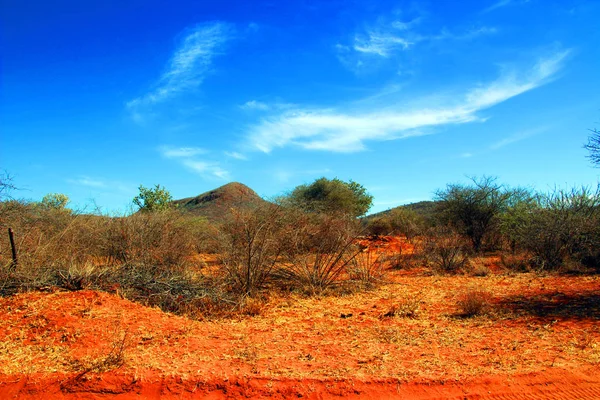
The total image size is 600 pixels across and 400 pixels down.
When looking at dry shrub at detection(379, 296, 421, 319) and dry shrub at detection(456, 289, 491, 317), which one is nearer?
dry shrub at detection(456, 289, 491, 317)

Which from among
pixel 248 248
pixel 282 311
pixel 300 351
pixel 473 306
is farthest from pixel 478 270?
pixel 300 351

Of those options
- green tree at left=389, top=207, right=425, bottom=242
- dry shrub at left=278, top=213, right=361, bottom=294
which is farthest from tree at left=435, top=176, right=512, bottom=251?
dry shrub at left=278, top=213, right=361, bottom=294

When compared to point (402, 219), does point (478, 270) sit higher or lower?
lower

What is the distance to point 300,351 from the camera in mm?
5984

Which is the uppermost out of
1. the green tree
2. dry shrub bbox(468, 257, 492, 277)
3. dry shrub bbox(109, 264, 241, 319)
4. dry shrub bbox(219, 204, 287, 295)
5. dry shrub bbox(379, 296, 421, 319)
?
the green tree

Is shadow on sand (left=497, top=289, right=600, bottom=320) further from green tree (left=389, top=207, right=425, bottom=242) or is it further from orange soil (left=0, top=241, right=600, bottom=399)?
green tree (left=389, top=207, right=425, bottom=242)

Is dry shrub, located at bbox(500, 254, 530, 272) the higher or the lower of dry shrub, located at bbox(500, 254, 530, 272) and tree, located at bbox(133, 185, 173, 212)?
the lower

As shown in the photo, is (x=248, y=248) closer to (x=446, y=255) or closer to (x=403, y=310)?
(x=403, y=310)

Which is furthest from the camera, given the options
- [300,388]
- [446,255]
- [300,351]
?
[446,255]

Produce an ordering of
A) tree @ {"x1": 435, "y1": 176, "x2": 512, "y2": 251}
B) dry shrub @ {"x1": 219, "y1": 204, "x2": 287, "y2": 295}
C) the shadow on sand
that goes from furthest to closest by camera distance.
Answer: tree @ {"x1": 435, "y1": 176, "x2": 512, "y2": 251} → dry shrub @ {"x1": 219, "y1": 204, "x2": 287, "y2": 295} → the shadow on sand

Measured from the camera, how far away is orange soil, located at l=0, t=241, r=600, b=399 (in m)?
4.69

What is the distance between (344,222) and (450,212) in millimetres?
13369

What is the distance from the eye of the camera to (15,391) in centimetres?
477

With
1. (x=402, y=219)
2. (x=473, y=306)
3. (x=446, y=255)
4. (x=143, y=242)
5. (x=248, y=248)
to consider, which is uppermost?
(x=402, y=219)
